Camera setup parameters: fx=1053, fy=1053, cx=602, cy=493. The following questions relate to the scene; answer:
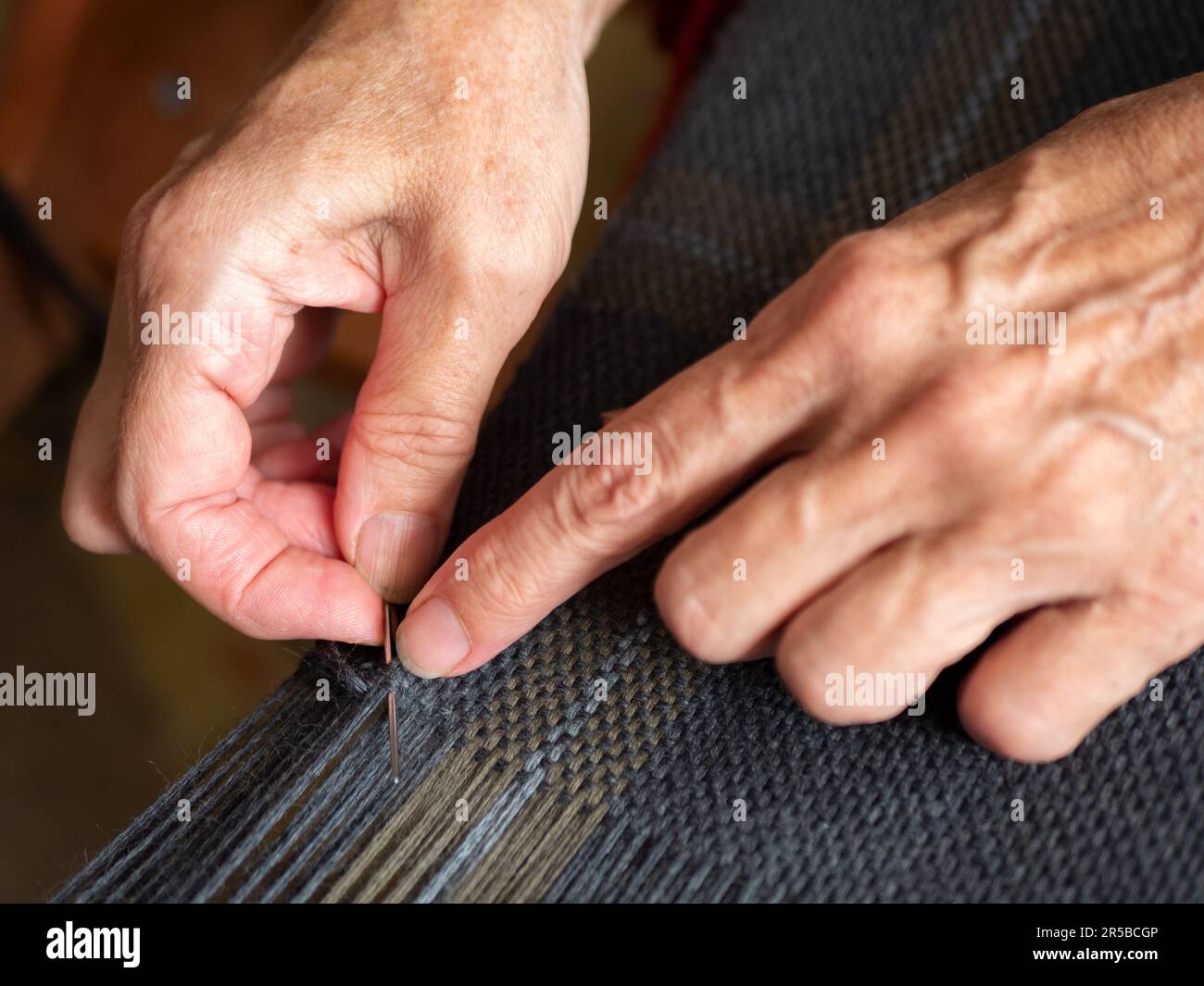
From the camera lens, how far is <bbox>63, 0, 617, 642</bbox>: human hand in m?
0.73

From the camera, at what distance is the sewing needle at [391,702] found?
0.67m

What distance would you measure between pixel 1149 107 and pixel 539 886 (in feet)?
2.02

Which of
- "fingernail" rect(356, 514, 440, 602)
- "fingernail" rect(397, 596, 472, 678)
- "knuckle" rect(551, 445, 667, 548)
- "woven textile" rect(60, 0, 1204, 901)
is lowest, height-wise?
"woven textile" rect(60, 0, 1204, 901)

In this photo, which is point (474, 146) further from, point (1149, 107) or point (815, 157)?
point (1149, 107)

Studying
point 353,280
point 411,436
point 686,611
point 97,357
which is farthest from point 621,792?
point 97,357

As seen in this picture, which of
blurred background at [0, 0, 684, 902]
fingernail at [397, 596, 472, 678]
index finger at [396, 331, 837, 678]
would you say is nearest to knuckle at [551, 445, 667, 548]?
index finger at [396, 331, 837, 678]

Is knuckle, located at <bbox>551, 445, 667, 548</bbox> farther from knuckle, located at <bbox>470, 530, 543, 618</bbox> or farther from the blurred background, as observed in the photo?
the blurred background

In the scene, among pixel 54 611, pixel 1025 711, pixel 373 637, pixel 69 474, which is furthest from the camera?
pixel 54 611

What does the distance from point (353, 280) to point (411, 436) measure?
0.44ft

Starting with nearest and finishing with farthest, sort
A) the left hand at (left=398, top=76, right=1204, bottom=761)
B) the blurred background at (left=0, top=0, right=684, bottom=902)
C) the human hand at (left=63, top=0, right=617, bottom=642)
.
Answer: the left hand at (left=398, top=76, right=1204, bottom=761)
the human hand at (left=63, top=0, right=617, bottom=642)
the blurred background at (left=0, top=0, right=684, bottom=902)

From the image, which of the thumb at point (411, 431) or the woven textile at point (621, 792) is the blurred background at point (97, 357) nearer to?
the thumb at point (411, 431)

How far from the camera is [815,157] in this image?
912 mm
